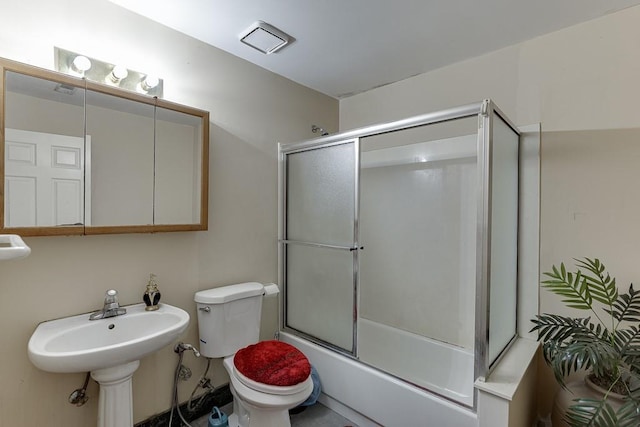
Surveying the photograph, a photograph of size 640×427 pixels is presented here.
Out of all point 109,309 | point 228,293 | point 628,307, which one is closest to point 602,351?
point 628,307

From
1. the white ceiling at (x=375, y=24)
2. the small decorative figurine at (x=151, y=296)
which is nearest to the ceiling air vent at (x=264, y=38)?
the white ceiling at (x=375, y=24)

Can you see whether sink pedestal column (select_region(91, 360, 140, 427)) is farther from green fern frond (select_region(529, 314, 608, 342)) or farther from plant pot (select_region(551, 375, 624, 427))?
plant pot (select_region(551, 375, 624, 427))

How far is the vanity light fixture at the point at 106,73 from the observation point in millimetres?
1478

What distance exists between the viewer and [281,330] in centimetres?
244

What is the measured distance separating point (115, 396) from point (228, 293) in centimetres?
70

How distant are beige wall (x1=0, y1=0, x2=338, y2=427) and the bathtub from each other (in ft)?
1.79

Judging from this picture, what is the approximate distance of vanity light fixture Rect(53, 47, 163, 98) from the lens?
148cm

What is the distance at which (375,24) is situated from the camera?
1.78 metres

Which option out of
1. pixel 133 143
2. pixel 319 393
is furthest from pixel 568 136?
pixel 133 143

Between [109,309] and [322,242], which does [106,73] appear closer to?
[109,309]

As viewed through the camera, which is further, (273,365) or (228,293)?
(228,293)

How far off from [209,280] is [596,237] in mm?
2243

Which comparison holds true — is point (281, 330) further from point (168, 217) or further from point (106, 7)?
point (106, 7)

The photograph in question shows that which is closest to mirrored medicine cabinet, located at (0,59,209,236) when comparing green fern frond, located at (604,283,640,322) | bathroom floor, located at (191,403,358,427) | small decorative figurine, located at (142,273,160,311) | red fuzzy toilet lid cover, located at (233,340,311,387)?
small decorative figurine, located at (142,273,160,311)
